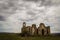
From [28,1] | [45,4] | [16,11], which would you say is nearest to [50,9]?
[45,4]

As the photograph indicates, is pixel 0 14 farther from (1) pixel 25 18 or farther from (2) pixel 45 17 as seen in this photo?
(2) pixel 45 17

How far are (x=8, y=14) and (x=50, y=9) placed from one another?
5.77ft

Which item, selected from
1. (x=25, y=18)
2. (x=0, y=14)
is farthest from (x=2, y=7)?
(x=25, y=18)

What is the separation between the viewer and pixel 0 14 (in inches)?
269

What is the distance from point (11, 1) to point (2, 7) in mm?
433

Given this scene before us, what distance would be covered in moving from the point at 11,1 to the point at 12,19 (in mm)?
750

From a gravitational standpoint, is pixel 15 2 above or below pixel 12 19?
above

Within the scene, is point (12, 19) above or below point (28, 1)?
below

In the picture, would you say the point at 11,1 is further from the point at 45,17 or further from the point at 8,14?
the point at 45,17

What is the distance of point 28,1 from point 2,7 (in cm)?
108

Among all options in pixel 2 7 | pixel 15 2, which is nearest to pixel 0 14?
pixel 2 7

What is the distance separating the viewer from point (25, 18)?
702 centimetres

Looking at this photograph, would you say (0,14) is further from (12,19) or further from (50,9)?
(50,9)

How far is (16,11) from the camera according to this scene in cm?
694
